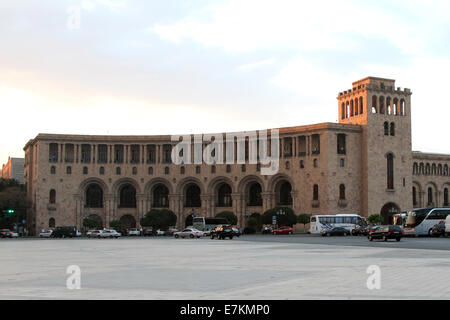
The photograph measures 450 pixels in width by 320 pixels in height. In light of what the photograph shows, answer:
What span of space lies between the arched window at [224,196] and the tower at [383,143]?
65.1 feet

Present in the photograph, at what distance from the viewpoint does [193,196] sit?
313 ft

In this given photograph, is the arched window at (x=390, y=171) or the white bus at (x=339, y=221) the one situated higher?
the arched window at (x=390, y=171)

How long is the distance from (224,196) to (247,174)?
635 cm

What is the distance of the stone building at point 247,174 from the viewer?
282 feet

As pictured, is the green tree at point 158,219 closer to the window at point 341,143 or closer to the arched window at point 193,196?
the arched window at point 193,196

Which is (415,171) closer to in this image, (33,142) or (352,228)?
(352,228)

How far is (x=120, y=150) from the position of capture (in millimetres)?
94188

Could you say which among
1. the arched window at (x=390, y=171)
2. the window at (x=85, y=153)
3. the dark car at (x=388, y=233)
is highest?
the window at (x=85, y=153)

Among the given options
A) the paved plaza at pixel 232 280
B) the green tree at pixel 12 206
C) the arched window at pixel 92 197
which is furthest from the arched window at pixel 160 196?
the paved plaza at pixel 232 280

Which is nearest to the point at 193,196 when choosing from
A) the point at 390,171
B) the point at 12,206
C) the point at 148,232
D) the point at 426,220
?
the point at 148,232

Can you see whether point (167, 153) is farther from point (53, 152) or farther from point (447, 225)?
point (447, 225)

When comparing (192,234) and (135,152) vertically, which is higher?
(135,152)

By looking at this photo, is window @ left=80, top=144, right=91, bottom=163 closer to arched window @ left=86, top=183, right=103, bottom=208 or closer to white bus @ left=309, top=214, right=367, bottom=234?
arched window @ left=86, top=183, right=103, bottom=208

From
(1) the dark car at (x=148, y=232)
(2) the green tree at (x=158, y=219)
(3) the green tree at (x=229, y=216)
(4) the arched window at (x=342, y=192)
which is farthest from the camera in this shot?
(4) the arched window at (x=342, y=192)
